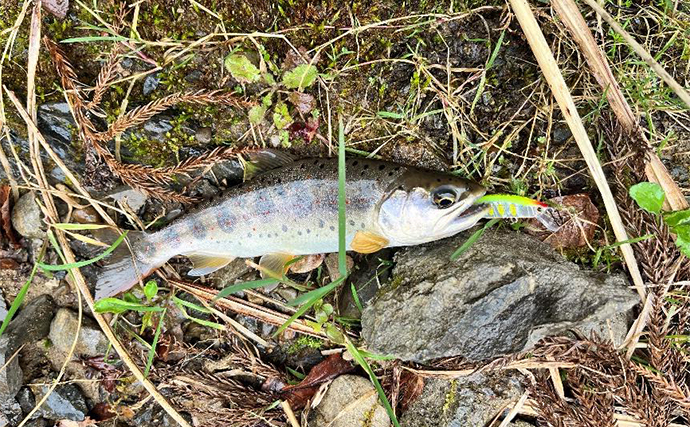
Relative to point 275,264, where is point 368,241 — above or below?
above

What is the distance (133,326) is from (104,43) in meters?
2.21

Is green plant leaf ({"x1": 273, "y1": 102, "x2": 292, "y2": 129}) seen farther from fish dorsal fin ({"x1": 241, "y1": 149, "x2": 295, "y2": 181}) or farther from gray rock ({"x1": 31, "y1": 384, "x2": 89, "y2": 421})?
gray rock ({"x1": 31, "y1": 384, "x2": 89, "y2": 421})

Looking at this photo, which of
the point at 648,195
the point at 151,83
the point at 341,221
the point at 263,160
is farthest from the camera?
the point at 263,160

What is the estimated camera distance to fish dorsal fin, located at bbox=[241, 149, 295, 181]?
11.9ft

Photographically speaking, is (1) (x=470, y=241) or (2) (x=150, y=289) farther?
(2) (x=150, y=289)

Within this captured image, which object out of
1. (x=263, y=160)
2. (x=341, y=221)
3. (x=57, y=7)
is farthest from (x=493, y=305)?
(x=57, y=7)

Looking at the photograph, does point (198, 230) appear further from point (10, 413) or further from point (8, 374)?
point (10, 413)

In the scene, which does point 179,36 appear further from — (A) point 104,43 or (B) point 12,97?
(B) point 12,97

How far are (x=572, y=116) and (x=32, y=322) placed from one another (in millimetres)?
4421

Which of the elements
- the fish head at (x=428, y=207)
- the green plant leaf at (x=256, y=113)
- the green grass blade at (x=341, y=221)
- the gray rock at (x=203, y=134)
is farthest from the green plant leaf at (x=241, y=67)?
the fish head at (x=428, y=207)

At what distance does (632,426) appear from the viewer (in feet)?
11.3

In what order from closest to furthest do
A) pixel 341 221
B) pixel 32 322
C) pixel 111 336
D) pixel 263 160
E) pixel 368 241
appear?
pixel 341 221 → pixel 368 241 → pixel 263 160 → pixel 111 336 → pixel 32 322

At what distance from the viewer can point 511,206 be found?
334 centimetres

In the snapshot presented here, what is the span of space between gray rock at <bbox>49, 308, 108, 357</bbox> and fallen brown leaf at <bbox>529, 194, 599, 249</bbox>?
11.7ft
